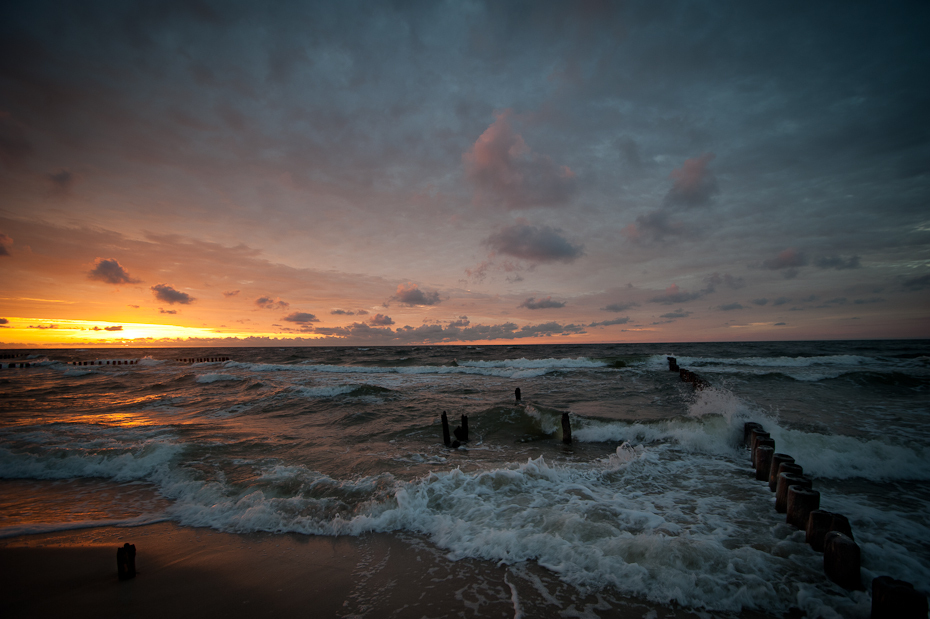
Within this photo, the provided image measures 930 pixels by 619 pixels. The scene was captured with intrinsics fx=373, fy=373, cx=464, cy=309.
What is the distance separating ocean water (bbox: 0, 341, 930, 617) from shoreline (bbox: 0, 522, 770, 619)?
0.80ft

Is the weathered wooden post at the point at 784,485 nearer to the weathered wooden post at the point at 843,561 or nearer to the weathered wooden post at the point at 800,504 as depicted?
the weathered wooden post at the point at 800,504

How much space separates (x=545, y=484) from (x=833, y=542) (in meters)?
4.51

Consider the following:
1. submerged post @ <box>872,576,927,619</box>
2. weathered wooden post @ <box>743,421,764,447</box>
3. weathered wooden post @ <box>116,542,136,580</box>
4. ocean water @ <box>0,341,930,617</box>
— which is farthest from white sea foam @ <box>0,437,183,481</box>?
weathered wooden post @ <box>743,421,764,447</box>

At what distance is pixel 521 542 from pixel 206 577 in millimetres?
4418

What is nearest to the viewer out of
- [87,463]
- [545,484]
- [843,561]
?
[843,561]

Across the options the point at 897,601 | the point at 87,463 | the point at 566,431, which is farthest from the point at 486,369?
the point at 897,601

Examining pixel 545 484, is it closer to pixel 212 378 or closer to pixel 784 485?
pixel 784 485

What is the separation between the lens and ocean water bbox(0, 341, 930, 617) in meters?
5.06

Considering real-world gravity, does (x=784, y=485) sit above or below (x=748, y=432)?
above

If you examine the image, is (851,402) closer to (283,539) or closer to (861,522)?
(861,522)

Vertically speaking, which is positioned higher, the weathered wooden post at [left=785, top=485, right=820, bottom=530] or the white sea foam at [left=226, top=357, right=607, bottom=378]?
the weathered wooden post at [left=785, top=485, right=820, bottom=530]

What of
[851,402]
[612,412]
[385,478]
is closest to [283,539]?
[385,478]

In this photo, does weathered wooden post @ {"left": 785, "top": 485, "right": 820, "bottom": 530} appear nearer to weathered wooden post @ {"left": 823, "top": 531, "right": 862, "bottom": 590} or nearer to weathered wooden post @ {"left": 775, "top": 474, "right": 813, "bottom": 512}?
weathered wooden post @ {"left": 775, "top": 474, "right": 813, "bottom": 512}

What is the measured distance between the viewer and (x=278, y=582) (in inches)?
195
